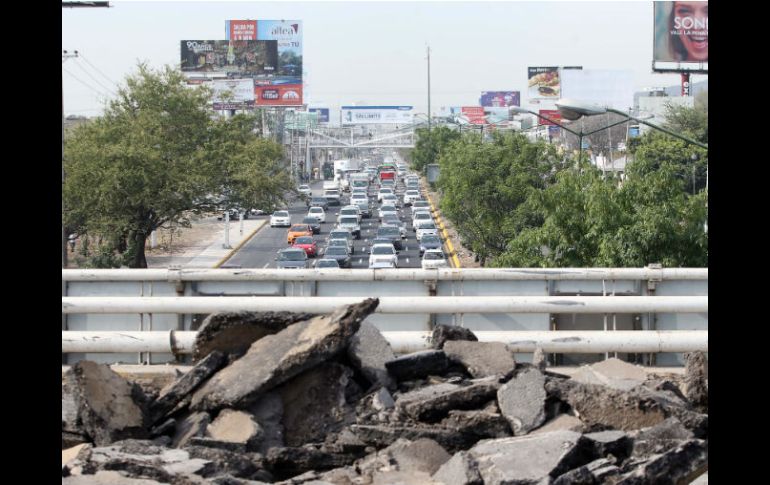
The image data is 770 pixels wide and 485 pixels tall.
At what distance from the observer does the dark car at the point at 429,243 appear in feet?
165

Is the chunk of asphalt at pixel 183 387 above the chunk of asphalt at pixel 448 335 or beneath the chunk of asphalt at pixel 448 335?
beneath

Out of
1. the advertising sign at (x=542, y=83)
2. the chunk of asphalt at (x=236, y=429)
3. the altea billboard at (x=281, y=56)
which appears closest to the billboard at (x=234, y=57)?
the altea billboard at (x=281, y=56)

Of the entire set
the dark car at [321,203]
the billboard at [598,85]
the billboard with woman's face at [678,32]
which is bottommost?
the dark car at [321,203]

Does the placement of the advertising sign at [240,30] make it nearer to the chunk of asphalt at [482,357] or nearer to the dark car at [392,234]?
the dark car at [392,234]

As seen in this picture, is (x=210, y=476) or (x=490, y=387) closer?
(x=210, y=476)

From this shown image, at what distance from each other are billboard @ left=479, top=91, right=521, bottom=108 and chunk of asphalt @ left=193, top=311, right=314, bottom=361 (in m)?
170

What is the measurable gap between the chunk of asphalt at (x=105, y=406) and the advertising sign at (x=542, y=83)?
125 meters

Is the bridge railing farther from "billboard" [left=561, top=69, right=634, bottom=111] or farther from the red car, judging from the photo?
"billboard" [left=561, top=69, right=634, bottom=111]

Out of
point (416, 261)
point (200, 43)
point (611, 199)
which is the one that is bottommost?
point (416, 261)

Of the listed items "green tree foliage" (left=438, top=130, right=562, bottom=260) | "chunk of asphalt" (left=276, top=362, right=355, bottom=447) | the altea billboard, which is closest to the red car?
"green tree foliage" (left=438, top=130, right=562, bottom=260)

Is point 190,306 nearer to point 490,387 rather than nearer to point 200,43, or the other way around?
point 490,387
